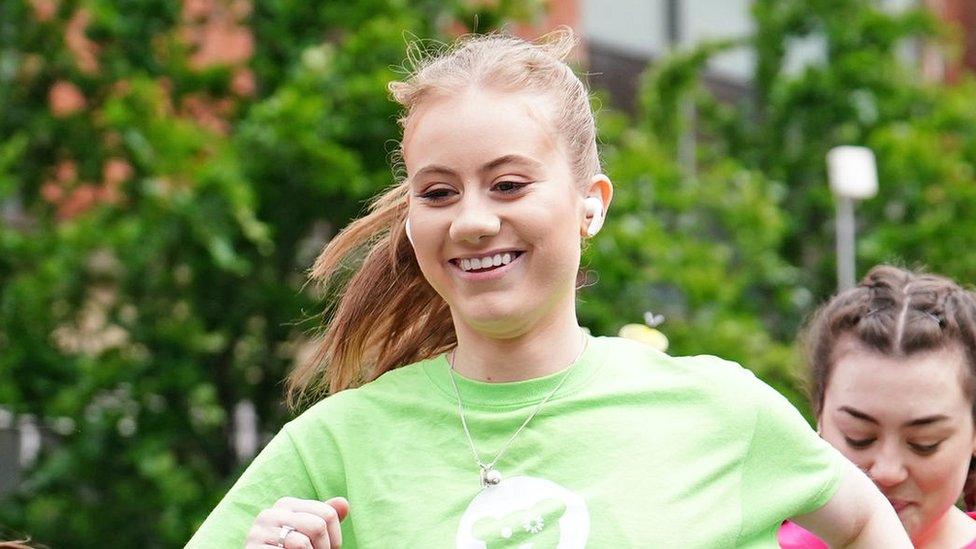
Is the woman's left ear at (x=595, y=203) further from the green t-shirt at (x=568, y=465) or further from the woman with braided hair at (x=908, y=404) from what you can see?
the woman with braided hair at (x=908, y=404)

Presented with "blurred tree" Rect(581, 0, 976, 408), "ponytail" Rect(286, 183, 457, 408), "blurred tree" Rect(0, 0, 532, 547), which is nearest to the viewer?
"ponytail" Rect(286, 183, 457, 408)

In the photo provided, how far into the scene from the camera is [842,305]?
3230 millimetres

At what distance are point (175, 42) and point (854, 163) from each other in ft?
12.0

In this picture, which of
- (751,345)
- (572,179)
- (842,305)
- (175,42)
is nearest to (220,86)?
(175,42)

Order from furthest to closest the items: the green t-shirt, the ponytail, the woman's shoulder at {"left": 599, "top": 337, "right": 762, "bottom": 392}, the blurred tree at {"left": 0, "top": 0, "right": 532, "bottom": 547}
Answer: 1. the blurred tree at {"left": 0, "top": 0, "right": 532, "bottom": 547}
2. the ponytail
3. the woman's shoulder at {"left": 599, "top": 337, "right": 762, "bottom": 392}
4. the green t-shirt

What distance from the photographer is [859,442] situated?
2906mm

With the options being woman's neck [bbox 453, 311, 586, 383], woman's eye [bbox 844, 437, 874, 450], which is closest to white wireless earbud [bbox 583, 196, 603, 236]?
woman's neck [bbox 453, 311, 586, 383]

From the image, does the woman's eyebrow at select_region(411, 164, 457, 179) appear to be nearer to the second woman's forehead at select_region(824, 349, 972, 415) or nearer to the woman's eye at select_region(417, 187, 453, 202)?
the woman's eye at select_region(417, 187, 453, 202)

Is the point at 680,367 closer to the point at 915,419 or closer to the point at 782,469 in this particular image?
the point at 782,469

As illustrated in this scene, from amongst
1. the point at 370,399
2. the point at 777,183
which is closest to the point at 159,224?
the point at 370,399

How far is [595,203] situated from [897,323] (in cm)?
85

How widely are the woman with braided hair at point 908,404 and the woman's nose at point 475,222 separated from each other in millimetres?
885

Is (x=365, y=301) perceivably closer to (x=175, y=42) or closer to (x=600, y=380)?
(x=600, y=380)

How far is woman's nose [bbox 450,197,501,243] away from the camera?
225 cm
